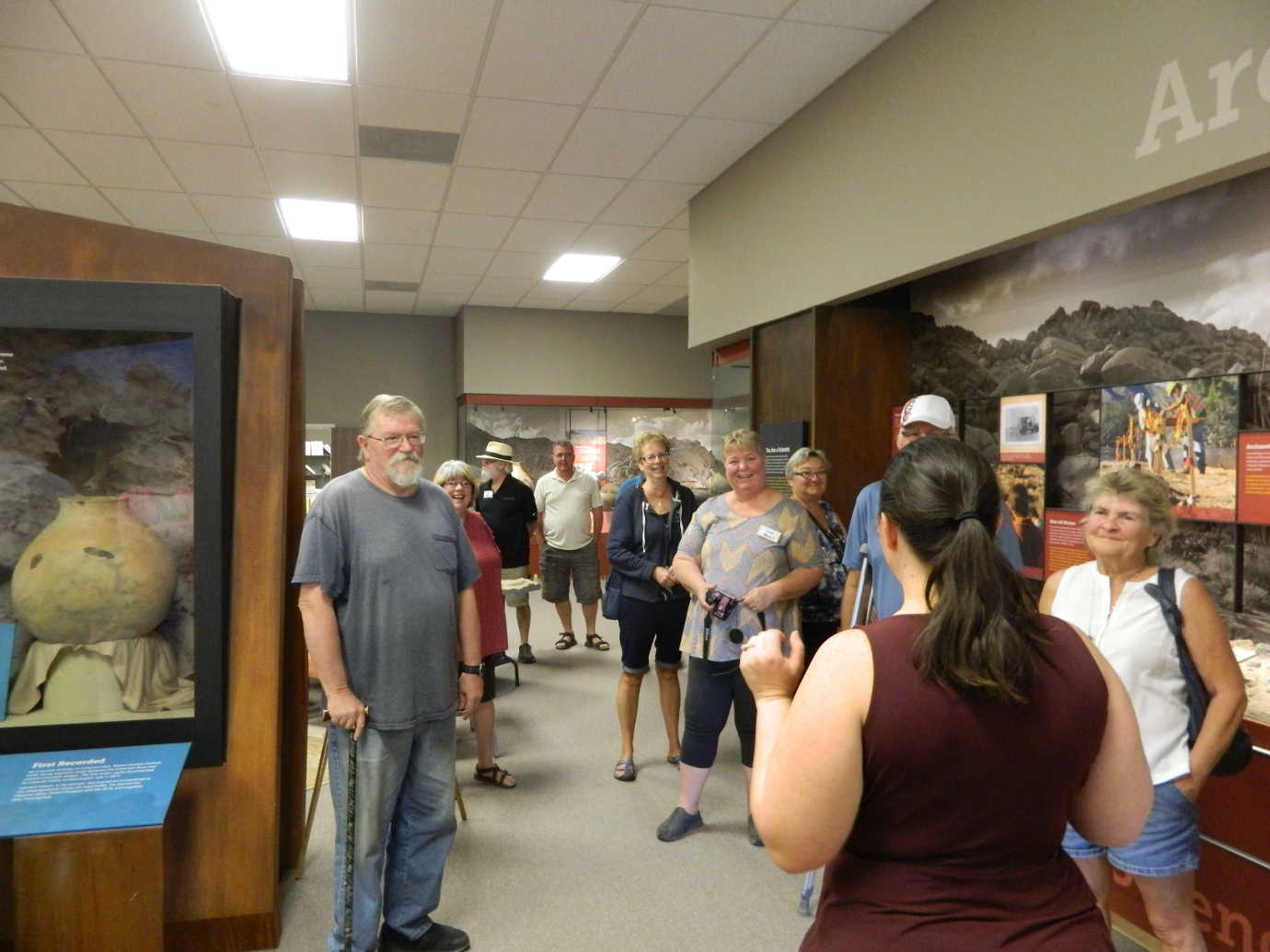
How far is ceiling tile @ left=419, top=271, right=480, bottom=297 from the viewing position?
817cm

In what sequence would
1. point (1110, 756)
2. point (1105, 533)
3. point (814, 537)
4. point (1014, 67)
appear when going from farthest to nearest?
1. point (814, 537)
2. point (1014, 67)
3. point (1105, 533)
4. point (1110, 756)

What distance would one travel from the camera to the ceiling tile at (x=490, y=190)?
5258mm

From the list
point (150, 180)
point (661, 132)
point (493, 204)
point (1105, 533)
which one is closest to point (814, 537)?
point (1105, 533)

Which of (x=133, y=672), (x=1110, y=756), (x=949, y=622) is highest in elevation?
(x=949, y=622)

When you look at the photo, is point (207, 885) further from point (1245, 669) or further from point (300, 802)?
point (1245, 669)

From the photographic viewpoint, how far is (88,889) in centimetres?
203

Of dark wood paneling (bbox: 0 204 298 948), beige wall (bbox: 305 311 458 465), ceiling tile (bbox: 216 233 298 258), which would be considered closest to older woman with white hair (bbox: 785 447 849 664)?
dark wood paneling (bbox: 0 204 298 948)

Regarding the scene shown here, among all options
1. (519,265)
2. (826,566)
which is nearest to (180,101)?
(519,265)

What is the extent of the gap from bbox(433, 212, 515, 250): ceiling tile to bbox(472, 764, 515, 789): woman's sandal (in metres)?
4.11

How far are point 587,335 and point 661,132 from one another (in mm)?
5471

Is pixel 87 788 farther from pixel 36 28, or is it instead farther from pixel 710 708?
pixel 36 28

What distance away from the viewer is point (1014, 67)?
2824 millimetres

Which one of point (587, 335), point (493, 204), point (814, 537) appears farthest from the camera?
point (587, 335)

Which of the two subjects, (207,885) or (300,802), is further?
(300,802)
